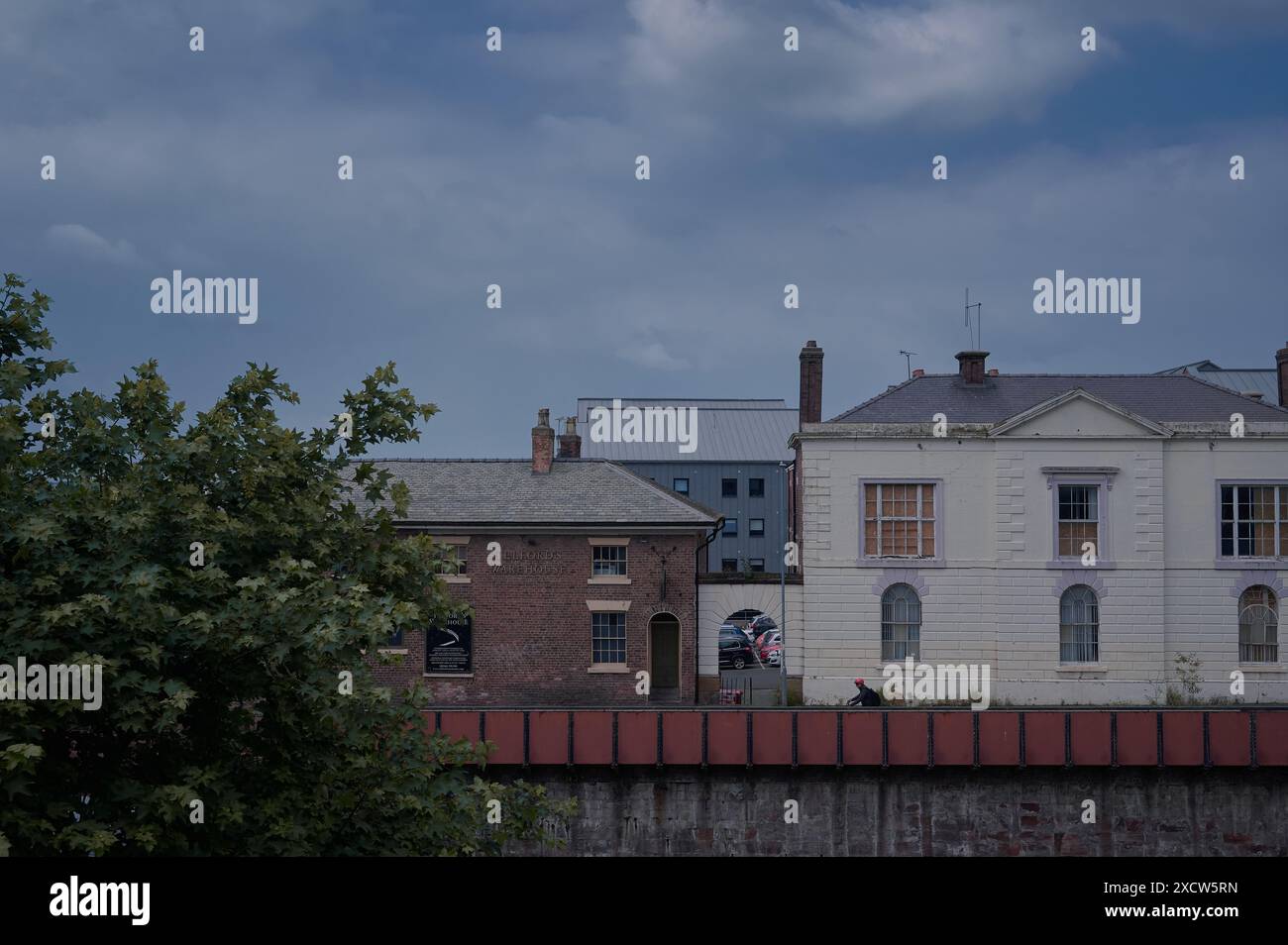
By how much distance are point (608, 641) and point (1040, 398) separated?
55.9ft

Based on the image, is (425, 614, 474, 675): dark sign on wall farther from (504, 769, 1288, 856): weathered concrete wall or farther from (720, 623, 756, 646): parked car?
(720, 623, 756, 646): parked car

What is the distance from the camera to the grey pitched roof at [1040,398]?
42500mm

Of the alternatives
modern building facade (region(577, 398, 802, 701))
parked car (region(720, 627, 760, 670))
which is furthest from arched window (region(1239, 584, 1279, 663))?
modern building facade (region(577, 398, 802, 701))

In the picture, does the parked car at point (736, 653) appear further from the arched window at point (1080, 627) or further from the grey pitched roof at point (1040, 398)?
the arched window at point (1080, 627)

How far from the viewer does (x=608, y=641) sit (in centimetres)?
4034

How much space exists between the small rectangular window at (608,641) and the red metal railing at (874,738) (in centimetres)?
941

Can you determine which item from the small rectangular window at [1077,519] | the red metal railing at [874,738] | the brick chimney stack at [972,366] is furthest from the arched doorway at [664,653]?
the brick chimney stack at [972,366]

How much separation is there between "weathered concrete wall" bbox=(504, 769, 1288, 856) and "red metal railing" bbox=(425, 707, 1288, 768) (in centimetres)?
47

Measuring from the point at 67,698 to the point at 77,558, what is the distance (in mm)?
1556

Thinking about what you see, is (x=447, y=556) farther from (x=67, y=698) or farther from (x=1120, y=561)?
(x=1120, y=561)

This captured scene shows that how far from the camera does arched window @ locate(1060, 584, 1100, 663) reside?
1617 inches

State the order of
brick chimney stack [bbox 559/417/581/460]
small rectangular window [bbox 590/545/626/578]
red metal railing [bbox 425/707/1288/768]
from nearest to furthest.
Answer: red metal railing [bbox 425/707/1288/768]
small rectangular window [bbox 590/545/626/578]
brick chimney stack [bbox 559/417/581/460]
